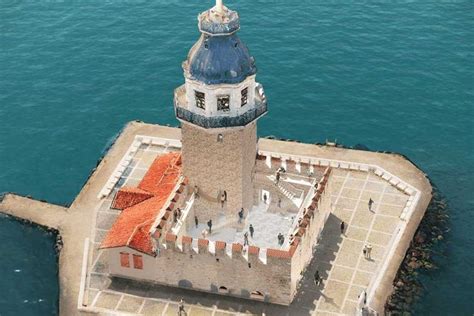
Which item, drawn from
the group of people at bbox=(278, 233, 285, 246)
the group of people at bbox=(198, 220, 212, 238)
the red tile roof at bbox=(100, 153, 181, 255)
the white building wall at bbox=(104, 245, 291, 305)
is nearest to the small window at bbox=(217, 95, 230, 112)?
the red tile roof at bbox=(100, 153, 181, 255)

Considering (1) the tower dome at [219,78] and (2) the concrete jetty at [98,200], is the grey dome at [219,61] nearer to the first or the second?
(1) the tower dome at [219,78]

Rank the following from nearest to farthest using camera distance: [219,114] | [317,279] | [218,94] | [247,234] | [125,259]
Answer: [218,94], [219,114], [125,259], [317,279], [247,234]

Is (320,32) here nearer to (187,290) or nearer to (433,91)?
(433,91)

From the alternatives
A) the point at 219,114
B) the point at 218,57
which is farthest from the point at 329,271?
the point at 218,57

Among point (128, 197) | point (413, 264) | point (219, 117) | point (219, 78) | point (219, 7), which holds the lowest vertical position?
point (413, 264)

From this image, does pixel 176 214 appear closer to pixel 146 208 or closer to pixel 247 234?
pixel 146 208

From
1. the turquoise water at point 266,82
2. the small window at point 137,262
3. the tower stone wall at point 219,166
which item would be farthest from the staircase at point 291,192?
the turquoise water at point 266,82
